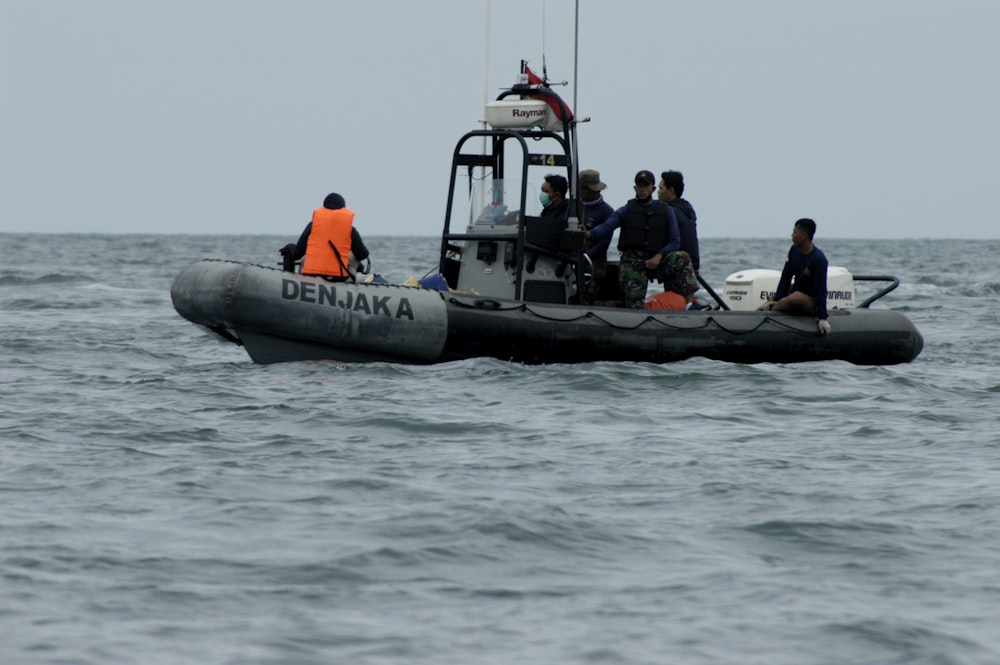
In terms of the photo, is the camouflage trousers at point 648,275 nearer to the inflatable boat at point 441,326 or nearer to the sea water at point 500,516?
the inflatable boat at point 441,326

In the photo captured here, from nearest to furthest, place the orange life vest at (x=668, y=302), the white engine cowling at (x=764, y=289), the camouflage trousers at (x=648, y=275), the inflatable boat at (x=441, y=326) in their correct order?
the inflatable boat at (x=441, y=326), the camouflage trousers at (x=648, y=275), the orange life vest at (x=668, y=302), the white engine cowling at (x=764, y=289)

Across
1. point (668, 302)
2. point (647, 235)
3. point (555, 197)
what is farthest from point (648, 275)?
point (555, 197)

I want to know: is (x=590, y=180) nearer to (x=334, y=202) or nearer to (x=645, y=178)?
(x=645, y=178)

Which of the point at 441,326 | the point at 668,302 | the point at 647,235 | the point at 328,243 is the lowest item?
the point at 441,326

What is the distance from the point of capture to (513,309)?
10.7 metres

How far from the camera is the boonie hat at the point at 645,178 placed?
36.8ft

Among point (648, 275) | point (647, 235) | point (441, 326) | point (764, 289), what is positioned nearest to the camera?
point (441, 326)

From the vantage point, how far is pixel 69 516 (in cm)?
618

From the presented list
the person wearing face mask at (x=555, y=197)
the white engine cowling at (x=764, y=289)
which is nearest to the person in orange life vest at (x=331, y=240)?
the person wearing face mask at (x=555, y=197)

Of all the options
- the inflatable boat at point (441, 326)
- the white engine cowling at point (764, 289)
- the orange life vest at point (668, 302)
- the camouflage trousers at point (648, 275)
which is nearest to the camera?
the inflatable boat at point (441, 326)

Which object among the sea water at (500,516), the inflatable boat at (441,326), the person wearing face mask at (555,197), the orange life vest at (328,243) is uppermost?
the person wearing face mask at (555,197)

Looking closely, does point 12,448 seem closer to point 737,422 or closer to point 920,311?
point 737,422

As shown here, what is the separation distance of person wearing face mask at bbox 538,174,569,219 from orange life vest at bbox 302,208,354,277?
1.68m

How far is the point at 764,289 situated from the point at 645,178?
1.70 m
